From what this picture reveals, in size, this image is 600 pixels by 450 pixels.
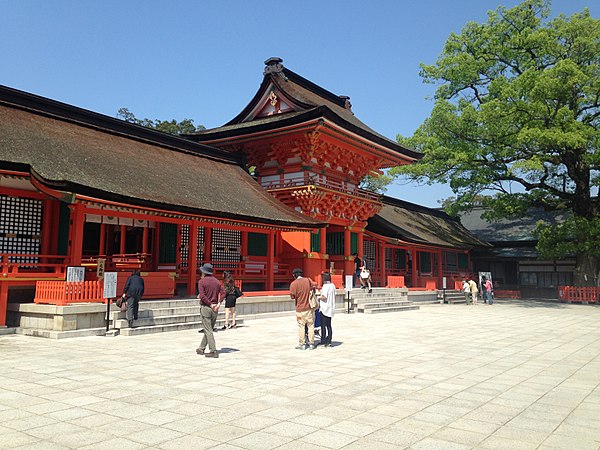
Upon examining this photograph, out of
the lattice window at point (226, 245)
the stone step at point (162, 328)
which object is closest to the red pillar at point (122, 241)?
the lattice window at point (226, 245)

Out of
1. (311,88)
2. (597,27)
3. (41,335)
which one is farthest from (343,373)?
(597,27)

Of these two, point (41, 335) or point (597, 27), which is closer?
point (41, 335)

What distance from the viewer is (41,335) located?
36.6 ft

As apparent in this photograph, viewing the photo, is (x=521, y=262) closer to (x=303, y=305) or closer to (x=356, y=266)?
(x=356, y=266)

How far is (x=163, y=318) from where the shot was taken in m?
13.0

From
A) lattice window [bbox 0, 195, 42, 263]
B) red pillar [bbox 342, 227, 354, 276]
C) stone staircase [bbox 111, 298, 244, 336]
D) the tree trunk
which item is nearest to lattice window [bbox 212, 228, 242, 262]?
stone staircase [bbox 111, 298, 244, 336]

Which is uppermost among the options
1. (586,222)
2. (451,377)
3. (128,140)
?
(128,140)

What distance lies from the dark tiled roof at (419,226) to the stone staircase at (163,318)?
15386mm

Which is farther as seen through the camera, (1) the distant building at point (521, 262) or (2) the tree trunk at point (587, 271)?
(1) the distant building at point (521, 262)

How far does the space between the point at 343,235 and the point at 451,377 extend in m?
16.8

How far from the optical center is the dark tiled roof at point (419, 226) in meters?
28.4

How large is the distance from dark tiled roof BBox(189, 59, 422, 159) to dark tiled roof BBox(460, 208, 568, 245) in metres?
14.7

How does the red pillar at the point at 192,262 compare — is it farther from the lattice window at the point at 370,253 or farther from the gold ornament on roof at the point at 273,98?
the lattice window at the point at 370,253

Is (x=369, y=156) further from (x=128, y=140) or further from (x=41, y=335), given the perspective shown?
(x=41, y=335)
